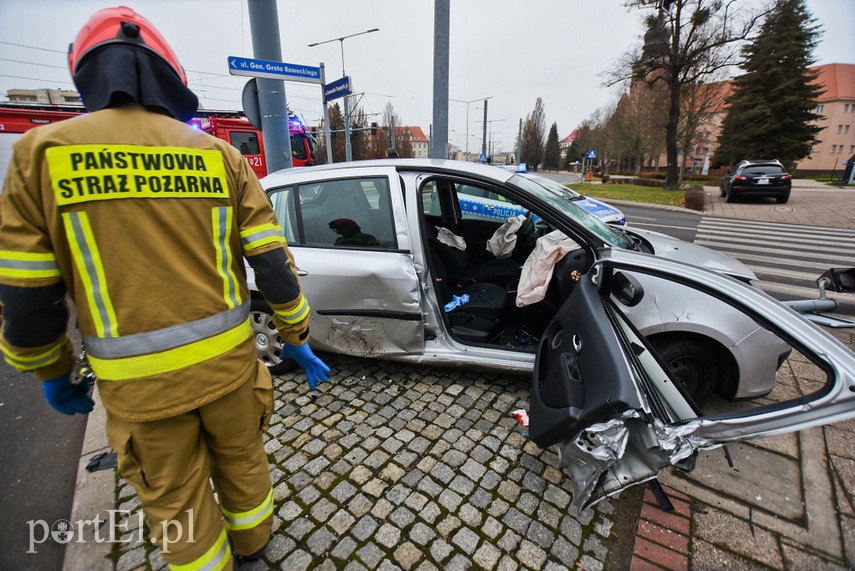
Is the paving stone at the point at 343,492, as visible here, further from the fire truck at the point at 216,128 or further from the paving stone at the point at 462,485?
the fire truck at the point at 216,128

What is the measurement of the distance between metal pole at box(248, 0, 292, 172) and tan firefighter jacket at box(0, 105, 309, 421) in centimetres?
414

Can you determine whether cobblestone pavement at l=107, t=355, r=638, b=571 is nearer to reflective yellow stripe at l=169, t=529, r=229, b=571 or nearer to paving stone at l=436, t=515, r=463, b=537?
paving stone at l=436, t=515, r=463, b=537

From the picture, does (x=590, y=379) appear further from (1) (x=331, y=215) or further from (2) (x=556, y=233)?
(1) (x=331, y=215)

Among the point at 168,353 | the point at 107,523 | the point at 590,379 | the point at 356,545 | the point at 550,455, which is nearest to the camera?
the point at 168,353

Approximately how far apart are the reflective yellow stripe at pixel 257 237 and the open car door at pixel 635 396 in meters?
1.41

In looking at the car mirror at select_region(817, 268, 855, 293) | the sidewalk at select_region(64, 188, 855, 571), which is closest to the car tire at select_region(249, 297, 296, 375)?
the sidewalk at select_region(64, 188, 855, 571)

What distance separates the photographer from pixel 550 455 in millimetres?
2350

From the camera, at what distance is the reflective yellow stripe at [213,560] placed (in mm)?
1411

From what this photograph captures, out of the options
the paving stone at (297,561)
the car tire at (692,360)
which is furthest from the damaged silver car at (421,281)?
the paving stone at (297,561)

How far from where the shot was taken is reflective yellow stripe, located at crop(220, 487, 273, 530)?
163cm

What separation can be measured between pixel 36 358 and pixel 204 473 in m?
0.66

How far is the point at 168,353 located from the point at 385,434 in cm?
158

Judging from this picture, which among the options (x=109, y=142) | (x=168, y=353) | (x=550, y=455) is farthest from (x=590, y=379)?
(x=109, y=142)

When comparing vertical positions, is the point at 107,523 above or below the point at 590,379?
below
